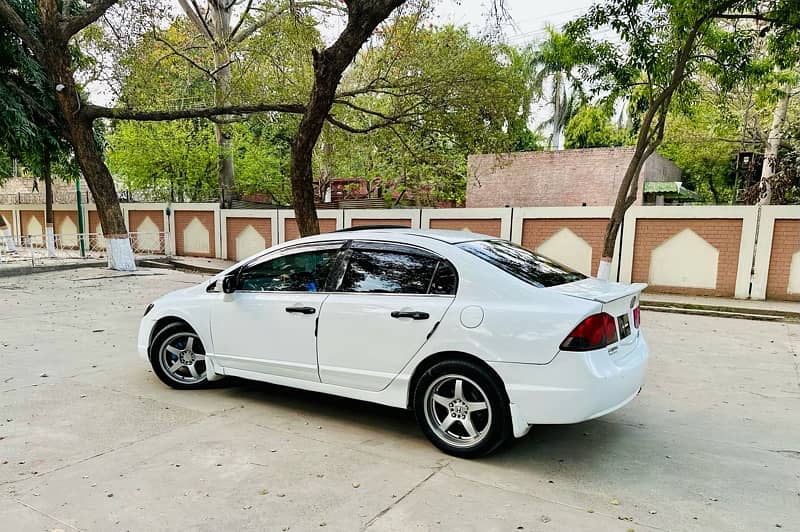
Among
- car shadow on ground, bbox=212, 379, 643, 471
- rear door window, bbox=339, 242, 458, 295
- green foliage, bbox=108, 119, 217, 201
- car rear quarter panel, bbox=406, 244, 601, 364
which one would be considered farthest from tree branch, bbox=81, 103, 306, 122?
car rear quarter panel, bbox=406, 244, 601, 364

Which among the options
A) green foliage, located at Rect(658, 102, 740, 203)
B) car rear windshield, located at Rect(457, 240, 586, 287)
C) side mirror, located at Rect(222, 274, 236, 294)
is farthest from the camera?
green foliage, located at Rect(658, 102, 740, 203)

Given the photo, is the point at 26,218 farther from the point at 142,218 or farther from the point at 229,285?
the point at 229,285

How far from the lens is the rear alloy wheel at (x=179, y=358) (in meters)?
4.92

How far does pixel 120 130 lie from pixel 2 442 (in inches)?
741

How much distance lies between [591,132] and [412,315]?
28.8 metres

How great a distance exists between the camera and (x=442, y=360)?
3.59 meters

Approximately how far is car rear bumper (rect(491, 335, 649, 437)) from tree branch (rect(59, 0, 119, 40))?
46.7 feet

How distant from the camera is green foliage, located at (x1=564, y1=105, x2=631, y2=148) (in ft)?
92.4

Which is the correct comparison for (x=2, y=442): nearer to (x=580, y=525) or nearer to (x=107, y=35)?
(x=580, y=525)

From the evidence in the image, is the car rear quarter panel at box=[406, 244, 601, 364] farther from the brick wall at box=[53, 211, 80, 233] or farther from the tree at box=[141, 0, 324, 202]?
the brick wall at box=[53, 211, 80, 233]

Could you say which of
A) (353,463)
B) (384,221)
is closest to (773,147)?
(384,221)

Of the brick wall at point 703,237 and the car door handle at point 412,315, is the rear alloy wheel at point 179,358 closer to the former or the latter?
the car door handle at point 412,315

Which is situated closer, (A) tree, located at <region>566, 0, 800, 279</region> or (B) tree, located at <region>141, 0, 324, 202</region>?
(A) tree, located at <region>566, 0, 800, 279</region>

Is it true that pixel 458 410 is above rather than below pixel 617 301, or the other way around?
below
